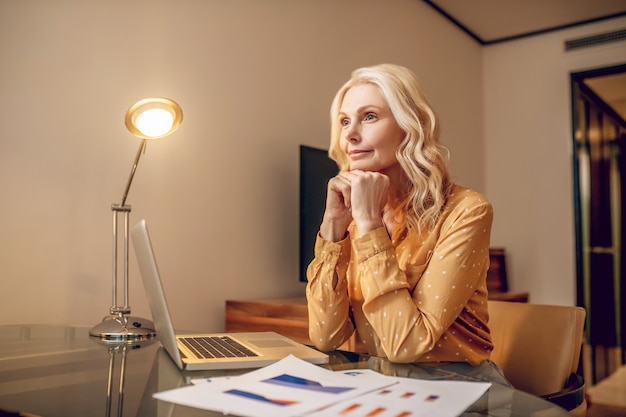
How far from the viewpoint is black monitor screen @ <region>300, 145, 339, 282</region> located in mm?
2594

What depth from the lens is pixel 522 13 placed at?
4.08 metres

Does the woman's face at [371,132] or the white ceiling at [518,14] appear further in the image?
the white ceiling at [518,14]

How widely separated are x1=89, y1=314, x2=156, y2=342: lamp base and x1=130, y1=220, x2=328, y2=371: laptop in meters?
0.21

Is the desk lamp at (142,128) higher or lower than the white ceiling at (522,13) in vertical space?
lower

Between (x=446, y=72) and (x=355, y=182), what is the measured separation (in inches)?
122

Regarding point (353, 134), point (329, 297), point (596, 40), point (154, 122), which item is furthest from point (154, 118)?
point (596, 40)

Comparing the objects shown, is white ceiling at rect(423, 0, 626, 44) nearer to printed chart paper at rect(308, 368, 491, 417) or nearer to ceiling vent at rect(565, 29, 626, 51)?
ceiling vent at rect(565, 29, 626, 51)

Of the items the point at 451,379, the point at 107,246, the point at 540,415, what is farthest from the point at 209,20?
the point at 540,415

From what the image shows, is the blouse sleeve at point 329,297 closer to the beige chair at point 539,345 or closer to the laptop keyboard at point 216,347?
the laptop keyboard at point 216,347

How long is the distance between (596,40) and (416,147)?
134 inches

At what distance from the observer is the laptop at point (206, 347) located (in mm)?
975

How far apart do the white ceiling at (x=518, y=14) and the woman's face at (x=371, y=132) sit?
2.83 meters

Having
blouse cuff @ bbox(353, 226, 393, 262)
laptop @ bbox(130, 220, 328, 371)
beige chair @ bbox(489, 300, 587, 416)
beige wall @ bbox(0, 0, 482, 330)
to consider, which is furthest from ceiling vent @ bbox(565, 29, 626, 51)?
laptop @ bbox(130, 220, 328, 371)

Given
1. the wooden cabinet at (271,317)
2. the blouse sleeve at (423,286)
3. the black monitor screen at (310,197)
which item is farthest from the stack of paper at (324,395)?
the black monitor screen at (310,197)
